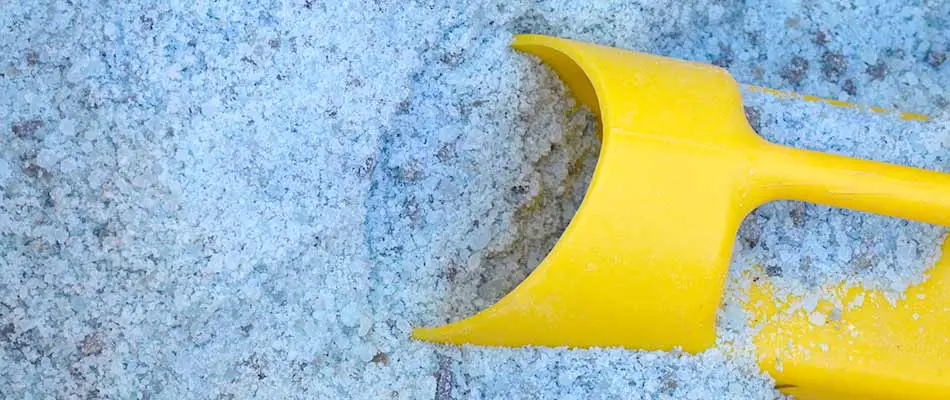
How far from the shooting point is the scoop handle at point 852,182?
36.8 inches

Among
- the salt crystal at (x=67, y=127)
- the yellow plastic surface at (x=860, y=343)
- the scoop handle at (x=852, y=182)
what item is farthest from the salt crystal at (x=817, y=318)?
the salt crystal at (x=67, y=127)

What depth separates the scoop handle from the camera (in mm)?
934

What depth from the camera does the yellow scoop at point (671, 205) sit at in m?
0.93

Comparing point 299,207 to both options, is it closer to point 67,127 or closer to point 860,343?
point 67,127

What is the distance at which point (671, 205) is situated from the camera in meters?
0.93

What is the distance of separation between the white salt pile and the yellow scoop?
0.18ft

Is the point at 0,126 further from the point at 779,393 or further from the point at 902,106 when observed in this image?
the point at 902,106

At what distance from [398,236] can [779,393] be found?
380 millimetres

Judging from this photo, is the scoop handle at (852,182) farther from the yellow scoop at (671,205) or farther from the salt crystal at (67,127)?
the salt crystal at (67,127)

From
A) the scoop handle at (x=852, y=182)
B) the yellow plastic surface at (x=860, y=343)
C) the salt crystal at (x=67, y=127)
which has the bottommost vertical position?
the salt crystal at (x=67, y=127)

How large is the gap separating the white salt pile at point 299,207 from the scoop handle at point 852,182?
8cm

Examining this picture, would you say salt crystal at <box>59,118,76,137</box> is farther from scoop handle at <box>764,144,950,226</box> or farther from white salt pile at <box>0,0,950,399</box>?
scoop handle at <box>764,144,950,226</box>

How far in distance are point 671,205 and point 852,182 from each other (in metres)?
0.15

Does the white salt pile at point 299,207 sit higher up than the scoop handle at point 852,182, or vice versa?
the scoop handle at point 852,182
